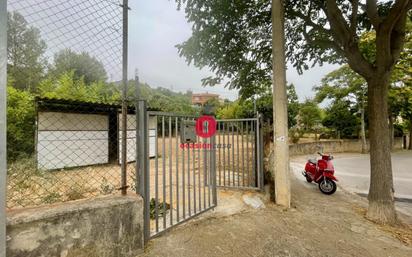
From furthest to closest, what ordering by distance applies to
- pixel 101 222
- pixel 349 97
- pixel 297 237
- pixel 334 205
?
pixel 349 97, pixel 334 205, pixel 297 237, pixel 101 222

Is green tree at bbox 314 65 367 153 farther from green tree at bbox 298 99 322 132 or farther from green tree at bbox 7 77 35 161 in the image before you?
green tree at bbox 7 77 35 161

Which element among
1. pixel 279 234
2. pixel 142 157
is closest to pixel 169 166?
pixel 142 157

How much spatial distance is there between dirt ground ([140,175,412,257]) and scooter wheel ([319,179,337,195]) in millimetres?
1325

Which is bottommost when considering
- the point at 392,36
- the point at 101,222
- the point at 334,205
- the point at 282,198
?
the point at 334,205

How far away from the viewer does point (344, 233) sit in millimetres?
3574

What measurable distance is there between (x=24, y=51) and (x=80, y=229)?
6.46ft

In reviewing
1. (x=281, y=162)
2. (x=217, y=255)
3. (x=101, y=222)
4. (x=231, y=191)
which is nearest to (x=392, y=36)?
(x=281, y=162)

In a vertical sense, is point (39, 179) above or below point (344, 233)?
above

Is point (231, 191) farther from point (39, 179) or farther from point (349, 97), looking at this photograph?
point (349, 97)

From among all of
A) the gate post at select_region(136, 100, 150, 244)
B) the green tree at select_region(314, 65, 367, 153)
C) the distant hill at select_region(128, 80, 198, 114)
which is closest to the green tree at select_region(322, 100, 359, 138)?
the green tree at select_region(314, 65, 367, 153)

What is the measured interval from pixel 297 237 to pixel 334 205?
2.32 meters

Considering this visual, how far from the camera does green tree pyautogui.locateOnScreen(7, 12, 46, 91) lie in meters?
2.07

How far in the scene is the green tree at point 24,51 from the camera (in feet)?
6.79

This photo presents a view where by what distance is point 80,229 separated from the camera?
212cm
